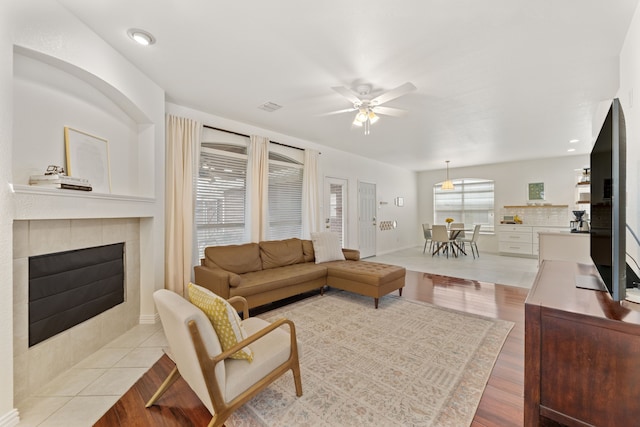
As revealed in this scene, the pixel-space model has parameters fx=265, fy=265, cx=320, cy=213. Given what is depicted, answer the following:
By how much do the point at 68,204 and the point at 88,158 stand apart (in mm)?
587

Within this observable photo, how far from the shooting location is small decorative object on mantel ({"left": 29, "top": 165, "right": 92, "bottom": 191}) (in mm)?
1885

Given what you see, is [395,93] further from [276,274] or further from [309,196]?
[309,196]

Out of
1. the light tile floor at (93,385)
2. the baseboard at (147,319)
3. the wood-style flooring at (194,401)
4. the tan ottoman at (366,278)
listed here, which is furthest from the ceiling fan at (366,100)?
the baseboard at (147,319)

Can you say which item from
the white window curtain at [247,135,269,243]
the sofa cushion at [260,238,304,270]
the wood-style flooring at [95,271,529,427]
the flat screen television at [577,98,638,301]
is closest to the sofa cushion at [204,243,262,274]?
the sofa cushion at [260,238,304,270]

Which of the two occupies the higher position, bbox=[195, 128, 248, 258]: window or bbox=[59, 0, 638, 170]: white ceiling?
bbox=[59, 0, 638, 170]: white ceiling

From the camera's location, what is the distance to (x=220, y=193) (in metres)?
4.04

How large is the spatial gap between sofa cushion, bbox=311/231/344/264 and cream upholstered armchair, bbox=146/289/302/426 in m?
2.54

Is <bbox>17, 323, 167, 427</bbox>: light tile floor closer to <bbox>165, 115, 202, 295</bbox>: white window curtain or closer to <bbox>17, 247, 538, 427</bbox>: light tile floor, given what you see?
<bbox>17, 247, 538, 427</bbox>: light tile floor

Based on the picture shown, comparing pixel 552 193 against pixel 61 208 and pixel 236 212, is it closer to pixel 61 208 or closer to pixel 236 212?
pixel 236 212

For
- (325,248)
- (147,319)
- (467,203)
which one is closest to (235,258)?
(147,319)

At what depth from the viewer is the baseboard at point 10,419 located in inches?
59.6

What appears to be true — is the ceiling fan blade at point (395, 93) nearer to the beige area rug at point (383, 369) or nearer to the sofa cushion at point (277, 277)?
the sofa cushion at point (277, 277)

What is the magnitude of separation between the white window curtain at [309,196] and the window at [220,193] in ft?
4.05

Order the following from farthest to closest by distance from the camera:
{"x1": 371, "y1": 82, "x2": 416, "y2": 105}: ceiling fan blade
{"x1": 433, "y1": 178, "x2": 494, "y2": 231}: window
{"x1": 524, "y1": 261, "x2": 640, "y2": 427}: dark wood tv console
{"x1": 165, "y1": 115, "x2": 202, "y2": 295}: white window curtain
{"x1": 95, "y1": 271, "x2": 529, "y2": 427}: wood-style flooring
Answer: {"x1": 433, "y1": 178, "x2": 494, "y2": 231}: window → {"x1": 165, "y1": 115, "x2": 202, "y2": 295}: white window curtain → {"x1": 371, "y1": 82, "x2": 416, "y2": 105}: ceiling fan blade → {"x1": 95, "y1": 271, "x2": 529, "y2": 427}: wood-style flooring → {"x1": 524, "y1": 261, "x2": 640, "y2": 427}: dark wood tv console
